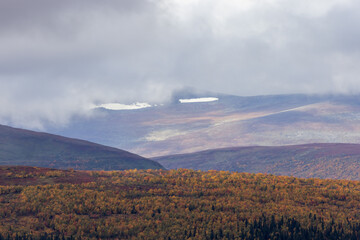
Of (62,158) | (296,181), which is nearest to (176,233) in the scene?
(296,181)

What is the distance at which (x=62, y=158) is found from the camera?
14500 cm

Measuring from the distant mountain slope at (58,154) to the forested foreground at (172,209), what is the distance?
9614 cm

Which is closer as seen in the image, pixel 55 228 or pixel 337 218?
pixel 55 228

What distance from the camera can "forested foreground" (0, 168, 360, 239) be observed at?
23891 mm

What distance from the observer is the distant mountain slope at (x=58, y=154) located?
136 m

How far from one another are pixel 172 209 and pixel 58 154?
12835cm

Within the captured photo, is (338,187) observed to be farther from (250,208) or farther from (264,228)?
(264,228)

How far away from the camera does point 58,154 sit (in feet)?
493

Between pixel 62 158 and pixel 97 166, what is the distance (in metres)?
15.7

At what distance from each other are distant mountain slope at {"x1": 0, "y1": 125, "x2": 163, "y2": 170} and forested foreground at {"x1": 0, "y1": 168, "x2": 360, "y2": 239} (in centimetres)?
9614

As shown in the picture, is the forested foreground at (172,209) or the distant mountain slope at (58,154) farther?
the distant mountain slope at (58,154)

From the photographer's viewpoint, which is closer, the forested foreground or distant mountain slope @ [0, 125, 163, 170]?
the forested foreground

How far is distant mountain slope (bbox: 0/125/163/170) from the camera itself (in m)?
136

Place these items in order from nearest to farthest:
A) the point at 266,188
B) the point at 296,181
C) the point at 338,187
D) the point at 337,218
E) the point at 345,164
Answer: the point at 337,218
the point at 266,188
the point at 338,187
the point at 296,181
the point at 345,164
